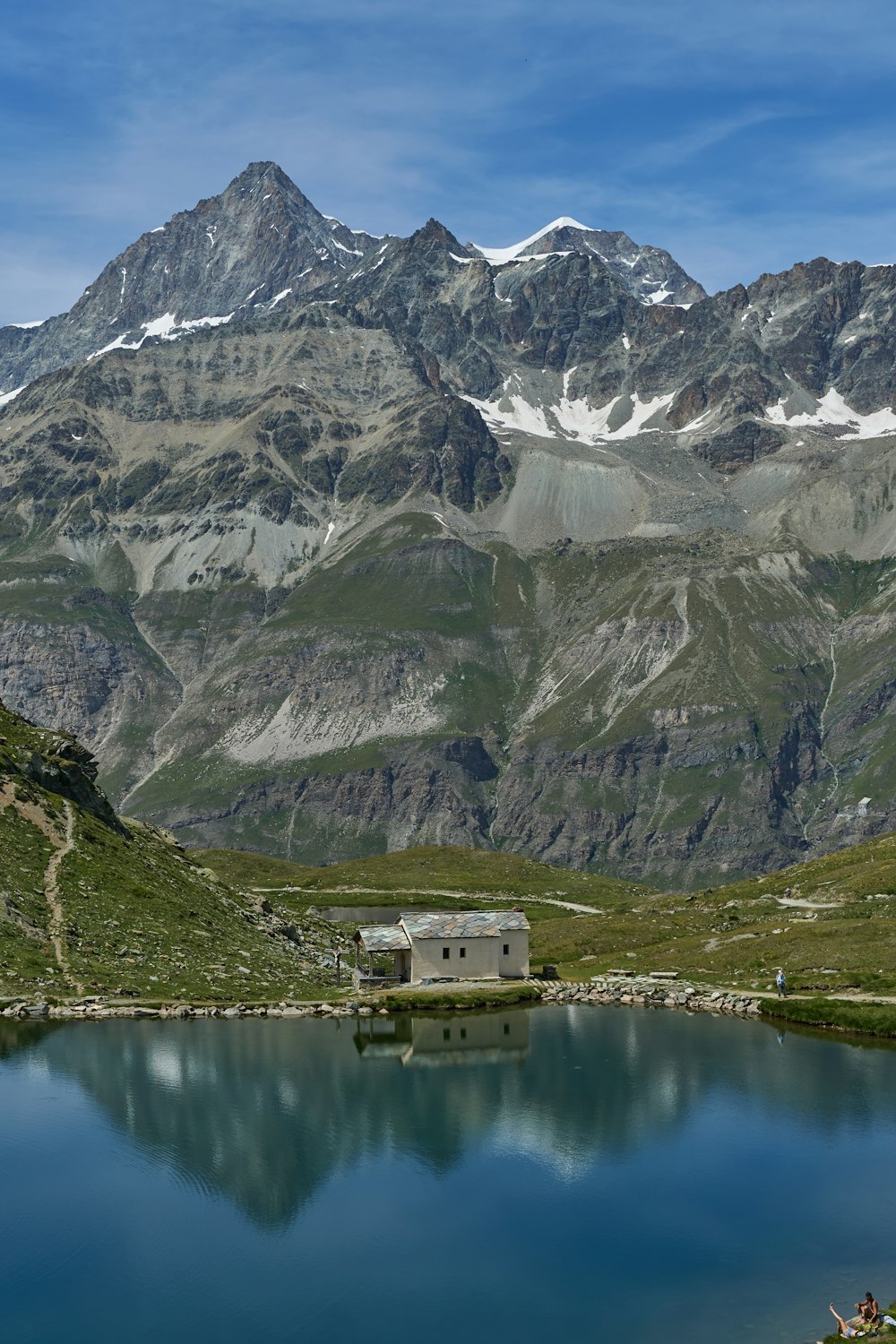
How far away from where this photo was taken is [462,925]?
12344 centimetres

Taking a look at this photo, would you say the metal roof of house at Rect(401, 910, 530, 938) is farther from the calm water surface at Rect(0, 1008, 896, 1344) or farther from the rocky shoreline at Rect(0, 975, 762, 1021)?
the calm water surface at Rect(0, 1008, 896, 1344)

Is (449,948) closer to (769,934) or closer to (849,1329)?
(769,934)

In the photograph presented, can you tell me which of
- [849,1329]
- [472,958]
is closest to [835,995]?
[472,958]

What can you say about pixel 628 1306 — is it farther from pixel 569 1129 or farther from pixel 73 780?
pixel 73 780

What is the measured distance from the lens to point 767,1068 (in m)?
94.6

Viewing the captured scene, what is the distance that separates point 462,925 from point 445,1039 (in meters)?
21.2

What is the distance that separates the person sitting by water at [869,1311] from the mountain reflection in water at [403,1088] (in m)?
21.7

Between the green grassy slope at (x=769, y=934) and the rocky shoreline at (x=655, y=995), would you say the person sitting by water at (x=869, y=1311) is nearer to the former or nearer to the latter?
the rocky shoreline at (x=655, y=995)

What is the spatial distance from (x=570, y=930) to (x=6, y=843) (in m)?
71.9

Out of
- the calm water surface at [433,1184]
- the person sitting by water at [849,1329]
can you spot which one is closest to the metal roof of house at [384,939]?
the calm water surface at [433,1184]

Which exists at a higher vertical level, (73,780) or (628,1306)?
(73,780)

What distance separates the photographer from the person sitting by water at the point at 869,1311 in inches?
2158

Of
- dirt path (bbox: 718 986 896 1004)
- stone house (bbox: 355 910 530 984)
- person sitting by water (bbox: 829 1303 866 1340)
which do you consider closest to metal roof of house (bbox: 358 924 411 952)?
stone house (bbox: 355 910 530 984)

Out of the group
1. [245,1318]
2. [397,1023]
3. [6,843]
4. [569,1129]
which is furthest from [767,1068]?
[6,843]
